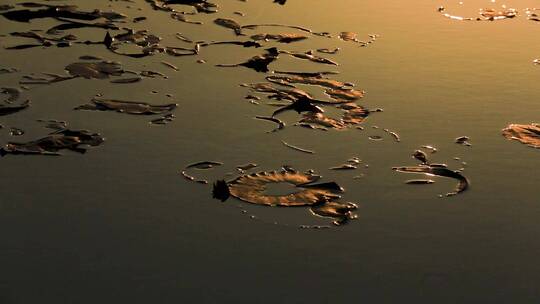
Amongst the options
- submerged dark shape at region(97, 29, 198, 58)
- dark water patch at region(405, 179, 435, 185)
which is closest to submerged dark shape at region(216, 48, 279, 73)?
submerged dark shape at region(97, 29, 198, 58)

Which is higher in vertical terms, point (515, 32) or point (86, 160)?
point (515, 32)

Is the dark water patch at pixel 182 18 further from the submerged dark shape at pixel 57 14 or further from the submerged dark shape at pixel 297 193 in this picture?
the submerged dark shape at pixel 297 193

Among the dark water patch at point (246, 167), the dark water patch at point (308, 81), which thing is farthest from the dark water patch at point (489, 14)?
the dark water patch at point (246, 167)

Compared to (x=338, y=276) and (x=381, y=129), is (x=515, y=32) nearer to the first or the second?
(x=381, y=129)

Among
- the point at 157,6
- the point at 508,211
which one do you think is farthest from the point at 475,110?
the point at 157,6

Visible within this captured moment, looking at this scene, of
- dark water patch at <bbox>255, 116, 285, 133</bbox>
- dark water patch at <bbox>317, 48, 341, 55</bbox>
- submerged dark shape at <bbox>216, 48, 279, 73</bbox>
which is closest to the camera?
dark water patch at <bbox>255, 116, 285, 133</bbox>

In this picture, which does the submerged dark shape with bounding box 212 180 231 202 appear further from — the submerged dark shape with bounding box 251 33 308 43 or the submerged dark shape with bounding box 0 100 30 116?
the submerged dark shape with bounding box 251 33 308 43
